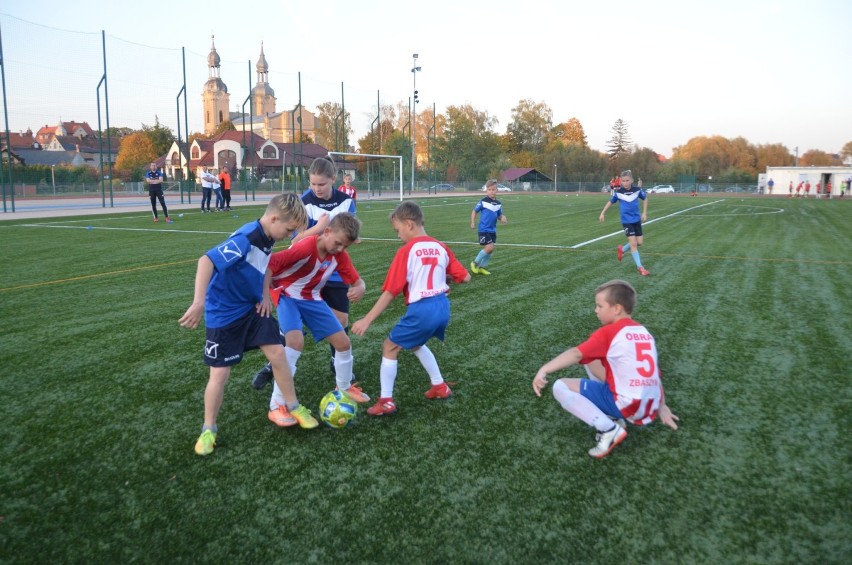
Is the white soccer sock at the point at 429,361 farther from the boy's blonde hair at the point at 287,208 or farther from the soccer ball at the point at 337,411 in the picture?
the boy's blonde hair at the point at 287,208

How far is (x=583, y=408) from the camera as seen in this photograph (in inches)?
141

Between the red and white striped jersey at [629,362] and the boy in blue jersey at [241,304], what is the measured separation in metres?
1.96

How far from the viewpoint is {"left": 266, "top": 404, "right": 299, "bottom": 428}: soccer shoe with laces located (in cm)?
384

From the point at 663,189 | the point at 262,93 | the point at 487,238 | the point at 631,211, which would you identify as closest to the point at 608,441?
the point at 487,238

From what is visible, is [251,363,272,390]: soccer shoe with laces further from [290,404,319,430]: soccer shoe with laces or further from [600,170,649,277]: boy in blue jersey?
[600,170,649,277]: boy in blue jersey

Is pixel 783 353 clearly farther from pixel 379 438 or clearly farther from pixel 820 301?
pixel 379 438

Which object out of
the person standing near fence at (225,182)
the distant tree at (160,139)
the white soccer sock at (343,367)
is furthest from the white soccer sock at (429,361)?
the distant tree at (160,139)

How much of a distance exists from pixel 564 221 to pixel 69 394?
20.1 meters

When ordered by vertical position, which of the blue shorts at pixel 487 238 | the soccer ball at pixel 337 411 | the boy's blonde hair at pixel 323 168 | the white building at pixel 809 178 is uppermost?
the white building at pixel 809 178

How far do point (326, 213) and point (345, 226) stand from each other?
1747mm

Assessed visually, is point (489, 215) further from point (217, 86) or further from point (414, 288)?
point (217, 86)

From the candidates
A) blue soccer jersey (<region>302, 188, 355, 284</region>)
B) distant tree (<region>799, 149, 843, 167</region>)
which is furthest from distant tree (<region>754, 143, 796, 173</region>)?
blue soccer jersey (<region>302, 188, 355, 284</region>)

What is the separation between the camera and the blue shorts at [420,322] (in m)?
4.00

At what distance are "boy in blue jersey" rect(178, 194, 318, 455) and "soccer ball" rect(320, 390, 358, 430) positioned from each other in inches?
20.1
